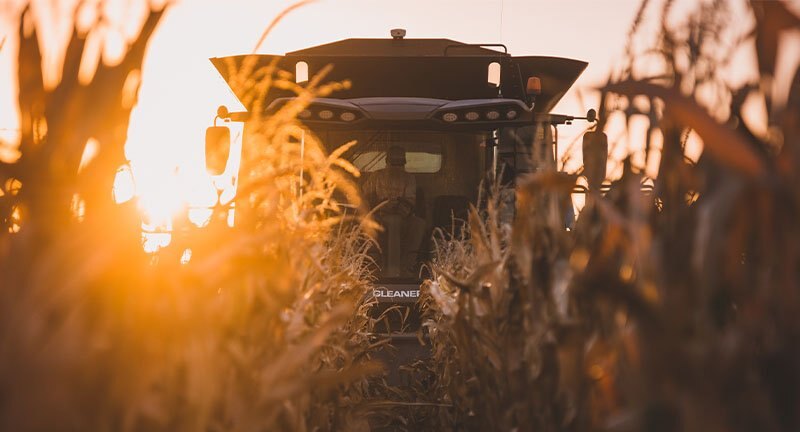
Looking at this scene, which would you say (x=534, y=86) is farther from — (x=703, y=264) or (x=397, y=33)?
(x=703, y=264)

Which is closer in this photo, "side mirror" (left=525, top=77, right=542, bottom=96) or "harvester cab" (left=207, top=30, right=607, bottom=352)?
"harvester cab" (left=207, top=30, right=607, bottom=352)

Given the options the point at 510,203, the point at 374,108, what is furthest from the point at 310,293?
the point at 510,203

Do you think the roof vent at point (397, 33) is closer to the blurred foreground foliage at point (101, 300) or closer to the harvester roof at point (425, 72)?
the harvester roof at point (425, 72)

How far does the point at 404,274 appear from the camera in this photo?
9148mm

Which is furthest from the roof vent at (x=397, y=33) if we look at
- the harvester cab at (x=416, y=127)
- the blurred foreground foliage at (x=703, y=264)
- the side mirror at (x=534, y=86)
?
the blurred foreground foliage at (x=703, y=264)

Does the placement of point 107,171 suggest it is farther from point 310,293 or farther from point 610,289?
point 310,293

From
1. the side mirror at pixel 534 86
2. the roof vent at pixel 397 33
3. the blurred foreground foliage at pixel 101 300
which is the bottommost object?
the blurred foreground foliage at pixel 101 300

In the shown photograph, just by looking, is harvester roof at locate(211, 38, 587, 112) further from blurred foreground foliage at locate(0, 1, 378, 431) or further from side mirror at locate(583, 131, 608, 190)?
blurred foreground foliage at locate(0, 1, 378, 431)

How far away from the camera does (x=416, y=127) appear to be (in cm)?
892

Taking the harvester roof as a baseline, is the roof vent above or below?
above

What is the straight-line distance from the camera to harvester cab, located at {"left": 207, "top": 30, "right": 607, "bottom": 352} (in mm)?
8648

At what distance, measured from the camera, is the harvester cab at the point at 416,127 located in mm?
8648

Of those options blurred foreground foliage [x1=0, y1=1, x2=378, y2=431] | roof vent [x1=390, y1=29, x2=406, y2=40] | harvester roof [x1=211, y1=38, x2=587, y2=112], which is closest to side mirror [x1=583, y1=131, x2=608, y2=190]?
blurred foreground foliage [x1=0, y1=1, x2=378, y2=431]

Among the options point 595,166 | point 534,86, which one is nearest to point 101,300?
point 595,166
